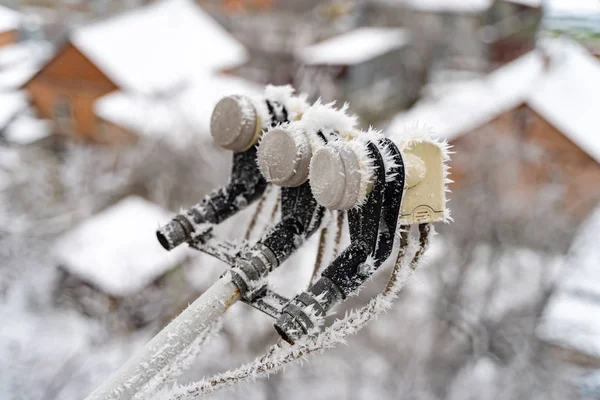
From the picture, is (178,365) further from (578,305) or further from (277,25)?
(277,25)

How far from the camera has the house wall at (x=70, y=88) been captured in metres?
14.3

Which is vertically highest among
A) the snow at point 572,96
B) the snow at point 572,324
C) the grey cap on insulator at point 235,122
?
the grey cap on insulator at point 235,122

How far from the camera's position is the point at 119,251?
10.3m

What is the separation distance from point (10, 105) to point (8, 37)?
5.22 feet

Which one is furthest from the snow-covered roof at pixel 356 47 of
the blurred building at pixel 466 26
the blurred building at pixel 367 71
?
the blurred building at pixel 466 26

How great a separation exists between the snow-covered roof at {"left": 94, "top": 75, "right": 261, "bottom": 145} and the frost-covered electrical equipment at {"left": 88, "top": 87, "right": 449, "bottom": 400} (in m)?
10.9

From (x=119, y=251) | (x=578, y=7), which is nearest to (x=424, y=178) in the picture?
(x=119, y=251)

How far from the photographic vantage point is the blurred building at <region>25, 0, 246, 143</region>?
46.4 feet

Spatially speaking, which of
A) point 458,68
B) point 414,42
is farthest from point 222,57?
point 458,68

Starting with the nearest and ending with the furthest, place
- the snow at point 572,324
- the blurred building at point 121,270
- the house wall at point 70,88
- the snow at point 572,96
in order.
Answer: the snow at point 572,324 < the blurred building at point 121,270 < the snow at point 572,96 < the house wall at point 70,88

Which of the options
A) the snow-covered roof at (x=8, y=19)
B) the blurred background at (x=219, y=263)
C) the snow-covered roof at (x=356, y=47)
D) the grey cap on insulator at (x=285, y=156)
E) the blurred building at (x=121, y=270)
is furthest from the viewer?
the snow-covered roof at (x=356, y=47)

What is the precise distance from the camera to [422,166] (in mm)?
1402

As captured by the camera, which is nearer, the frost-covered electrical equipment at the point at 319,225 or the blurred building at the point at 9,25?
the frost-covered electrical equipment at the point at 319,225

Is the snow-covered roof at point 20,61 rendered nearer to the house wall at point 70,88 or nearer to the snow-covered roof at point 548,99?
the house wall at point 70,88
